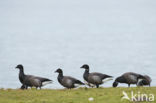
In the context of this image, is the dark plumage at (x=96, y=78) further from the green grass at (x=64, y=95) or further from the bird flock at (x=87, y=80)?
the green grass at (x=64, y=95)

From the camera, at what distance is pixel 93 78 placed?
39.0 meters

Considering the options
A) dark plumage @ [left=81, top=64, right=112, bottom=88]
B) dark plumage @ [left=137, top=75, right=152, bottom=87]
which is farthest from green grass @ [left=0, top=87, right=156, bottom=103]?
dark plumage @ [left=137, top=75, right=152, bottom=87]

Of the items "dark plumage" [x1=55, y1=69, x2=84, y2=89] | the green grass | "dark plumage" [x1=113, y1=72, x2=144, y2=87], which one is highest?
"dark plumage" [x1=113, y1=72, x2=144, y2=87]

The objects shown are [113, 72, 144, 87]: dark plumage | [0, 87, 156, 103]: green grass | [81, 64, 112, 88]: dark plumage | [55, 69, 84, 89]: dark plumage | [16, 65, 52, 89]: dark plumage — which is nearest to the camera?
[0, 87, 156, 103]: green grass

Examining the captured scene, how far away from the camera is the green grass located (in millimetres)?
29848

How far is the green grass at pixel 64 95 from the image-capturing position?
97.9ft

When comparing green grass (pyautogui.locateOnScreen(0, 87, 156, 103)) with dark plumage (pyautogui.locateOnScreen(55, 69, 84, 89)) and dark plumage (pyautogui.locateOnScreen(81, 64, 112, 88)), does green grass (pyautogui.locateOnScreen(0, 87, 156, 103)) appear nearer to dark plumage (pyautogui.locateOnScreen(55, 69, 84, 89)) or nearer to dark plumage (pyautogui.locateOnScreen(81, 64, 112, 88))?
dark plumage (pyautogui.locateOnScreen(55, 69, 84, 89))

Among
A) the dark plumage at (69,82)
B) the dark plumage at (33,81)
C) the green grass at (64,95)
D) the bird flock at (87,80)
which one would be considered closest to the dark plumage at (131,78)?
the bird flock at (87,80)

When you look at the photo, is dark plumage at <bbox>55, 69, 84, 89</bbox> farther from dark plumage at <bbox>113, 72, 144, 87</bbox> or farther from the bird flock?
dark plumage at <bbox>113, 72, 144, 87</bbox>

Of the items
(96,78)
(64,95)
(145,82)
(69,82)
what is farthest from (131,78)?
(64,95)

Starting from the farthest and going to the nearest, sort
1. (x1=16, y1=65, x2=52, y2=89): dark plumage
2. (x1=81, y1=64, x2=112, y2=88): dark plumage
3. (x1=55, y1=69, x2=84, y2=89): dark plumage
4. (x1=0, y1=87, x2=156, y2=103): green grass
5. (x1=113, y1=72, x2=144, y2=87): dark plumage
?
(x1=16, y1=65, x2=52, y2=89): dark plumage
(x1=113, y1=72, x2=144, y2=87): dark plumage
(x1=81, y1=64, x2=112, y2=88): dark plumage
(x1=55, y1=69, x2=84, y2=89): dark plumage
(x1=0, y1=87, x2=156, y2=103): green grass

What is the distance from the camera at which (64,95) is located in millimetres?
32375

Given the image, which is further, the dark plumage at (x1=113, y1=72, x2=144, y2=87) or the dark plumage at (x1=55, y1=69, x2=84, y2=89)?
the dark plumage at (x1=113, y1=72, x2=144, y2=87)

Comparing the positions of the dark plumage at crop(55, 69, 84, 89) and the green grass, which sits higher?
the dark plumage at crop(55, 69, 84, 89)
